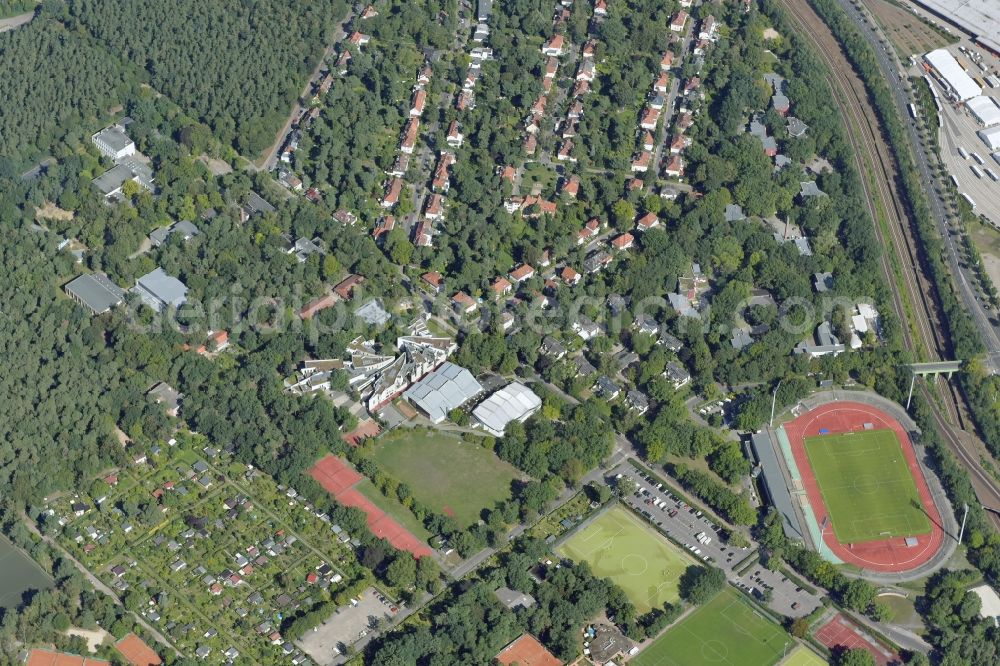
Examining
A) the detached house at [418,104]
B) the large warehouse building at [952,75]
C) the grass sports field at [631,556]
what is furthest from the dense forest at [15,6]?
the large warehouse building at [952,75]

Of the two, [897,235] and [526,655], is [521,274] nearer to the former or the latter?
[897,235]

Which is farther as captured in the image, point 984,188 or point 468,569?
point 984,188

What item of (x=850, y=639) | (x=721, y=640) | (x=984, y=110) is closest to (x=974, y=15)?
(x=984, y=110)

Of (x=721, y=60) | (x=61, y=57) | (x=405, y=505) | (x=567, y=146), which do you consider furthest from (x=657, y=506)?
(x=61, y=57)

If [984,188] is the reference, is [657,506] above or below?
below

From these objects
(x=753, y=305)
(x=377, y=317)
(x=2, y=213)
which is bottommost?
(x=2, y=213)

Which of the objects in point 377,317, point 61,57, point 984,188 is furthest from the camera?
point 61,57

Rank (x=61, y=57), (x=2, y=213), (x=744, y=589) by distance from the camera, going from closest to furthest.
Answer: (x=744, y=589), (x=2, y=213), (x=61, y=57)

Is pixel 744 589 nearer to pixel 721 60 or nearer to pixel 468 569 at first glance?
pixel 468 569
